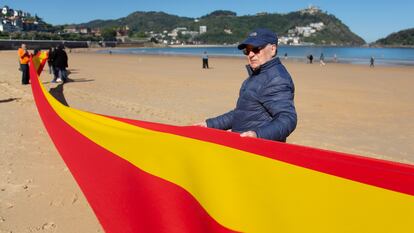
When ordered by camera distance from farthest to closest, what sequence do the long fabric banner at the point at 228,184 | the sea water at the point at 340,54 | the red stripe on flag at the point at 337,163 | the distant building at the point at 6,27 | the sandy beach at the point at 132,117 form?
1. the distant building at the point at 6,27
2. the sea water at the point at 340,54
3. the sandy beach at the point at 132,117
4. the long fabric banner at the point at 228,184
5. the red stripe on flag at the point at 337,163

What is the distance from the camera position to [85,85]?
17.0m

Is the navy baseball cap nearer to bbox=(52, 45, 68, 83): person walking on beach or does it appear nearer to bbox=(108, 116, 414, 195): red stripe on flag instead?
bbox=(108, 116, 414, 195): red stripe on flag

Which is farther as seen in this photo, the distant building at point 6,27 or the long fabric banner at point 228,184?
the distant building at point 6,27

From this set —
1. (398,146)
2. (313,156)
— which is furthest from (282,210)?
(398,146)

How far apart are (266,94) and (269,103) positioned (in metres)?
0.06

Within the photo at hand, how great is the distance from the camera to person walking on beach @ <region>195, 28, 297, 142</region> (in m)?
2.53

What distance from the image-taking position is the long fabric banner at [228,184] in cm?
177

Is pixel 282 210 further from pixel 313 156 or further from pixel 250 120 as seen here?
pixel 250 120

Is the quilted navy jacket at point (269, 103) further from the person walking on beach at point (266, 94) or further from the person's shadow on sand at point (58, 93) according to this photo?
the person's shadow on sand at point (58, 93)

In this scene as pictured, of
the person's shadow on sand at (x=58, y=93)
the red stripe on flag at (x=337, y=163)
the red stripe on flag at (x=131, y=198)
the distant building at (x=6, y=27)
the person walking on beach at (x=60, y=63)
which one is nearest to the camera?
the red stripe on flag at (x=337, y=163)

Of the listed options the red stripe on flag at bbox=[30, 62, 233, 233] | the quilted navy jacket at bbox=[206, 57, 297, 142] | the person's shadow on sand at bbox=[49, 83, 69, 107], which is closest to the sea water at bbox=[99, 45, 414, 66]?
the person's shadow on sand at bbox=[49, 83, 69, 107]

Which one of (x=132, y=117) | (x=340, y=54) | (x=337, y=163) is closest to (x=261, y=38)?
(x=337, y=163)

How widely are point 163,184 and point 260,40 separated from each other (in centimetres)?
111

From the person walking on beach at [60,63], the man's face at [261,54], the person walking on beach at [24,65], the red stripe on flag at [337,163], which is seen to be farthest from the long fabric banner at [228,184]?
the person walking on beach at [60,63]
